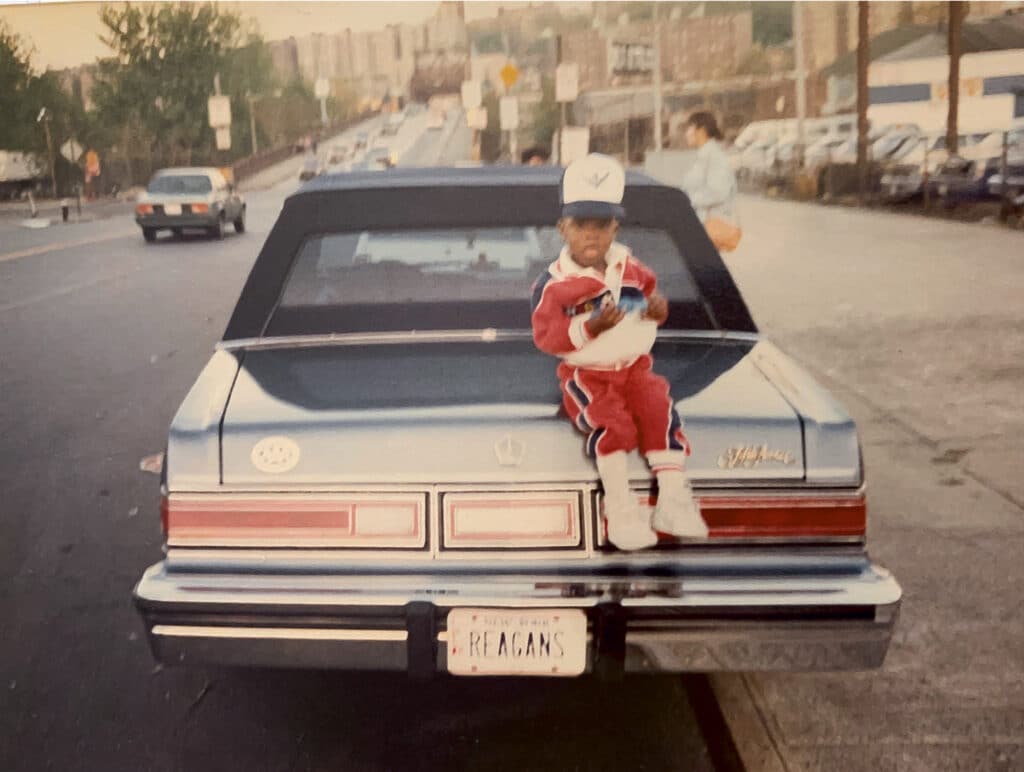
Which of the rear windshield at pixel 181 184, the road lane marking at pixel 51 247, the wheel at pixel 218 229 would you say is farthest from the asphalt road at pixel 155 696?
the wheel at pixel 218 229

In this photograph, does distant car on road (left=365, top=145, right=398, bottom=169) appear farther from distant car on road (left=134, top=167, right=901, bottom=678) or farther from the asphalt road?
distant car on road (left=134, top=167, right=901, bottom=678)

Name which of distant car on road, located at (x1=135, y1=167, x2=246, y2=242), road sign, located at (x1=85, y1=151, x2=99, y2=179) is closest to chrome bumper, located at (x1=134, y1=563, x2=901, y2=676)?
road sign, located at (x1=85, y1=151, x2=99, y2=179)

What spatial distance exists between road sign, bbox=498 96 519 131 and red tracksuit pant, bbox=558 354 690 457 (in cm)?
396

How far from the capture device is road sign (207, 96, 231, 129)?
6605 millimetres

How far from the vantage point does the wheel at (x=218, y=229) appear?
8834 millimetres

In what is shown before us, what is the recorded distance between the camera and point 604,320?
2699mm

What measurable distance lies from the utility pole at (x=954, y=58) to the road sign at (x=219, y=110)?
422 centimetres

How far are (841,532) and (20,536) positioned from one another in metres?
3.66

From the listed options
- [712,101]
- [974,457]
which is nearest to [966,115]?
[712,101]

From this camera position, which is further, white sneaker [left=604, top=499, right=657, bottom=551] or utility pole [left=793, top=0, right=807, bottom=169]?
utility pole [left=793, top=0, right=807, bottom=169]

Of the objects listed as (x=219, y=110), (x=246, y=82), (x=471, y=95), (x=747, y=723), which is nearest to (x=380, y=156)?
(x=471, y=95)

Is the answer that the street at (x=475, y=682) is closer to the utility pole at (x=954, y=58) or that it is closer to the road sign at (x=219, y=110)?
the road sign at (x=219, y=110)

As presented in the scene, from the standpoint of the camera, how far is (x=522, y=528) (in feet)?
8.37

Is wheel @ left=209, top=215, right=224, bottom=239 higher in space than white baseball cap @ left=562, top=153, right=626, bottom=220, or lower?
lower
